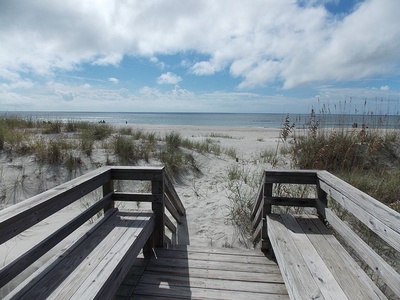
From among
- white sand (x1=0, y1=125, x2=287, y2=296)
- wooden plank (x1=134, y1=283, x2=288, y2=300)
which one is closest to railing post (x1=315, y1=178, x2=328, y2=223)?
wooden plank (x1=134, y1=283, x2=288, y2=300)

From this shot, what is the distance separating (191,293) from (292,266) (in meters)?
0.99

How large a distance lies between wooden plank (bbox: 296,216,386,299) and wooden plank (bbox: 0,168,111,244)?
2211 mm

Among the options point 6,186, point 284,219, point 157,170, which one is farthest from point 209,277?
point 6,186

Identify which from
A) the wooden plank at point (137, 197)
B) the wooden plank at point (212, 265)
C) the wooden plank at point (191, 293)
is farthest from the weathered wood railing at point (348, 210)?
the wooden plank at point (137, 197)

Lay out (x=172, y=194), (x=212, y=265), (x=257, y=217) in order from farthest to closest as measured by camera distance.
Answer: (x=172, y=194)
(x=257, y=217)
(x=212, y=265)

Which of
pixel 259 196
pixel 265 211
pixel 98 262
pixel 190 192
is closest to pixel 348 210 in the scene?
pixel 265 211

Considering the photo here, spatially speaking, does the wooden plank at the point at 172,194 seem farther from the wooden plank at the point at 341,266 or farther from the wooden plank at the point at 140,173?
the wooden plank at the point at 341,266

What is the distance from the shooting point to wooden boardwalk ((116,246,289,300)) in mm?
2395

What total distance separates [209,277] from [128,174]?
4.78ft

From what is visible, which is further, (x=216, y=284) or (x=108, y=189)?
(x=108, y=189)

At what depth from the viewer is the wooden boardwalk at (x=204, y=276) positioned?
2.39 metres

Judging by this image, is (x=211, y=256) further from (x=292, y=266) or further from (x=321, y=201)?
(x=321, y=201)

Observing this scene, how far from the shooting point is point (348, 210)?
2246mm

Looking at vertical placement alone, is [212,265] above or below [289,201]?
below
